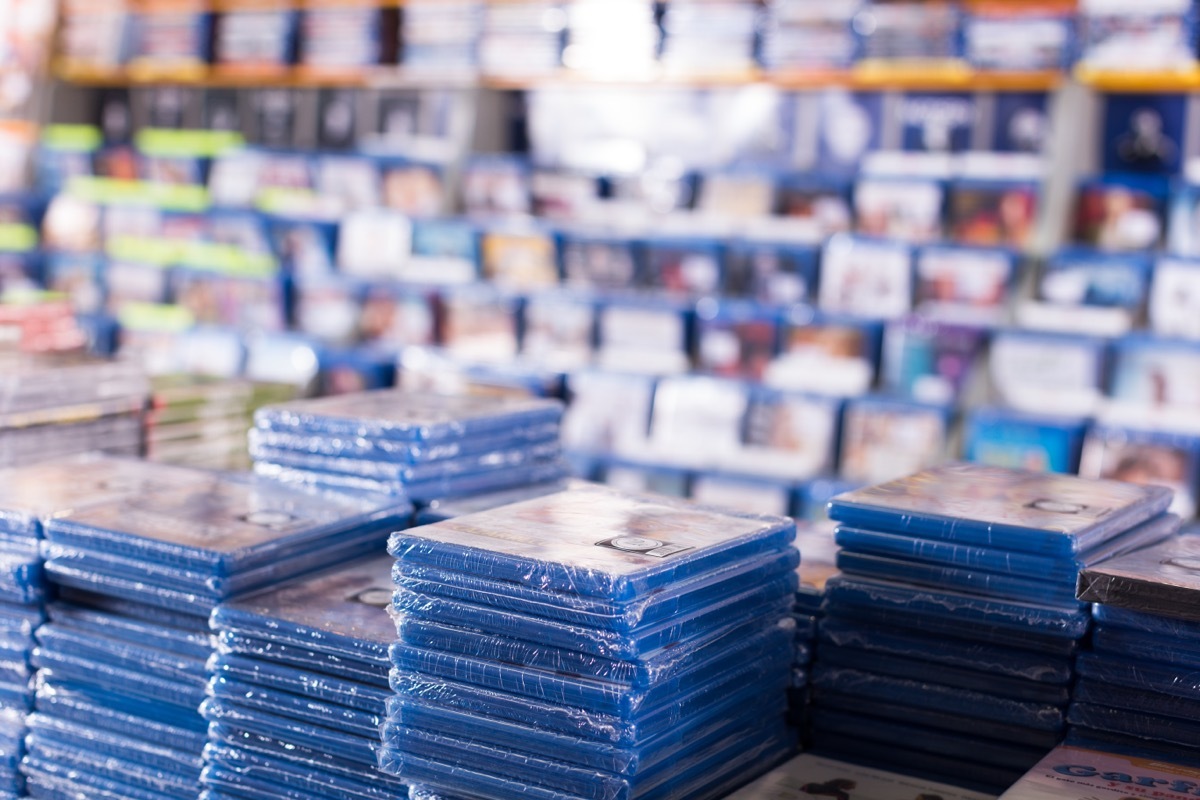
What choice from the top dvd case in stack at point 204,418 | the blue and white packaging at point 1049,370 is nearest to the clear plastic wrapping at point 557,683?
the top dvd case in stack at point 204,418

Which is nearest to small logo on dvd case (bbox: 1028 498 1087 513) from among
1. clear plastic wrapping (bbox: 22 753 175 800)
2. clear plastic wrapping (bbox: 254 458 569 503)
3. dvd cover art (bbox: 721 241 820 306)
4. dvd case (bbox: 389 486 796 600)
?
dvd case (bbox: 389 486 796 600)

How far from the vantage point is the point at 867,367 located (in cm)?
486

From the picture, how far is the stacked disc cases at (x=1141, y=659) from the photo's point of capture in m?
1.59

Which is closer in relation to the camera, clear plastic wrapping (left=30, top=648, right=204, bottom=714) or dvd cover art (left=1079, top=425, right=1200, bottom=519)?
clear plastic wrapping (left=30, top=648, right=204, bottom=714)

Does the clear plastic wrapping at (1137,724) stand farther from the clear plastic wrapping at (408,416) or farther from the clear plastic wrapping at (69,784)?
the clear plastic wrapping at (69,784)

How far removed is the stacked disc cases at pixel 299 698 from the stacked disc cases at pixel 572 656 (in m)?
0.09

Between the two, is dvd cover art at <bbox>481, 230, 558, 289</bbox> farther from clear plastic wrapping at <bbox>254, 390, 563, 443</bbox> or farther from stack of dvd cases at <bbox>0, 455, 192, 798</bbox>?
stack of dvd cases at <bbox>0, 455, 192, 798</bbox>

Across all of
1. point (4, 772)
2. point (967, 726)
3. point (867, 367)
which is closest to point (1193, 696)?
point (967, 726)

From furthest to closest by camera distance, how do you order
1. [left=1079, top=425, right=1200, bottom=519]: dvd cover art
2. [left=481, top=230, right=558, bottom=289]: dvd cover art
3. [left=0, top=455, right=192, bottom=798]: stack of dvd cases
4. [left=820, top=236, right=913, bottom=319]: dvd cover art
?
1. [left=481, top=230, right=558, bottom=289]: dvd cover art
2. [left=820, top=236, right=913, bottom=319]: dvd cover art
3. [left=1079, top=425, right=1200, bottom=519]: dvd cover art
4. [left=0, top=455, right=192, bottom=798]: stack of dvd cases

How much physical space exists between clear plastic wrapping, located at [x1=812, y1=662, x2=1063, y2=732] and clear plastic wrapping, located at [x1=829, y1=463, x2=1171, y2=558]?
201 millimetres

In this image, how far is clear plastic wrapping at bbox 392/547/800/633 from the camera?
145 centimetres

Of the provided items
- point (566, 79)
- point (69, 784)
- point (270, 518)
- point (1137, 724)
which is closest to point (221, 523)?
point (270, 518)

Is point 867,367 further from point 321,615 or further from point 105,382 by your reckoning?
point 321,615

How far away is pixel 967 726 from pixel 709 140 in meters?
3.86
